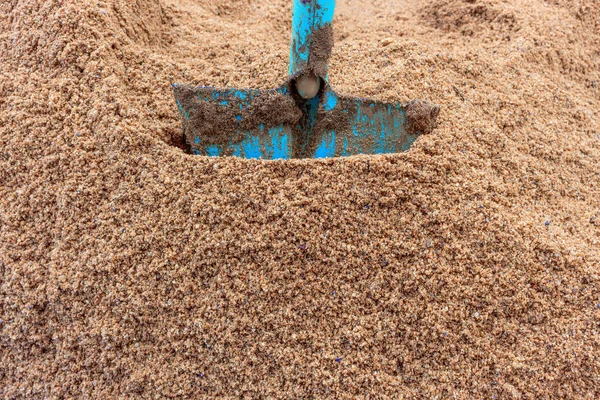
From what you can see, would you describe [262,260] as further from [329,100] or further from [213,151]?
[329,100]

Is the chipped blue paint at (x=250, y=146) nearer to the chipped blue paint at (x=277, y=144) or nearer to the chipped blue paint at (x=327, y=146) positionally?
the chipped blue paint at (x=277, y=144)

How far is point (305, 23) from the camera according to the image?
1.27 meters

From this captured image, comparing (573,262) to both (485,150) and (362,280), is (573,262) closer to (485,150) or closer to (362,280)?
(485,150)

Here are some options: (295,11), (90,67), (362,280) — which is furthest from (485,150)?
(90,67)

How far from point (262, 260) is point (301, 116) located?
534mm

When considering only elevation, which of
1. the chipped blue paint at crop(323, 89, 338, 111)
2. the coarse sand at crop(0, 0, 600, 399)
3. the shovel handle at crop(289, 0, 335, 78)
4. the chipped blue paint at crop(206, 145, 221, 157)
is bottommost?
the coarse sand at crop(0, 0, 600, 399)

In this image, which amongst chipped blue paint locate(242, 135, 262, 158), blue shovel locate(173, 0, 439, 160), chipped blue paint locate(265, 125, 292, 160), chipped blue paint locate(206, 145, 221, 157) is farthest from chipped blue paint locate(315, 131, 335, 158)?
chipped blue paint locate(206, 145, 221, 157)

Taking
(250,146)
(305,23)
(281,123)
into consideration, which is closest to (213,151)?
(250,146)

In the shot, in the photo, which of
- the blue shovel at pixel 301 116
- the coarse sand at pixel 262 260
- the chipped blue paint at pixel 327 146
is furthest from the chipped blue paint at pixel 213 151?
the chipped blue paint at pixel 327 146

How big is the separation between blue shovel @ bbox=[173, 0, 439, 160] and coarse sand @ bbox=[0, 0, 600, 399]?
0.35ft

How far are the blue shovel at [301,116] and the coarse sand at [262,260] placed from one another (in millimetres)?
106

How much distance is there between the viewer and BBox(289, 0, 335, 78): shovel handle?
1.24m

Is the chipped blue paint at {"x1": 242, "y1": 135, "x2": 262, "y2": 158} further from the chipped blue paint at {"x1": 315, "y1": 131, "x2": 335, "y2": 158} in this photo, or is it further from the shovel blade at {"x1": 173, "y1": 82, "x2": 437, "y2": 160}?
the chipped blue paint at {"x1": 315, "y1": 131, "x2": 335, "y2": 158}

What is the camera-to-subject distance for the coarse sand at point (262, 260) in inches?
43.5
